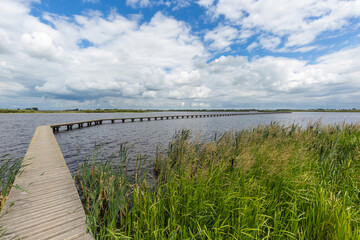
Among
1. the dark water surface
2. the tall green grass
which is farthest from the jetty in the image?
the dark water surface

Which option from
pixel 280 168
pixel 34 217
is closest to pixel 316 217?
pixel 280 168

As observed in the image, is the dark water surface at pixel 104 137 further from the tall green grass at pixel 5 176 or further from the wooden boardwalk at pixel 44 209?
the tall green grass at pixel 5 176

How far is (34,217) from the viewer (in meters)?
3.95

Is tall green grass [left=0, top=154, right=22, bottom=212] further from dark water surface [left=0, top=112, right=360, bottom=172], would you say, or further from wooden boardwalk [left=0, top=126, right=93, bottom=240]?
dark water surface [left=0, top=112, right=360, bottom=172]

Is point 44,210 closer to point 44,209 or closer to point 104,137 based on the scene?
point 44,209

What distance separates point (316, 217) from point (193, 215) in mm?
2412

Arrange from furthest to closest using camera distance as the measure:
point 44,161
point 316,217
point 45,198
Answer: point 44,161, point 45,198, point 316,217

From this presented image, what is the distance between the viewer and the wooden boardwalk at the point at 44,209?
3.51 m

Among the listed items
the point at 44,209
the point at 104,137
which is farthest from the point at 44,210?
the point at 104,137

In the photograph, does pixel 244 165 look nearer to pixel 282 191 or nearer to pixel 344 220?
pixel 282 191

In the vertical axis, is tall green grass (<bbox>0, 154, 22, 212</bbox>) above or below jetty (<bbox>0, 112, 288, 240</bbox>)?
above

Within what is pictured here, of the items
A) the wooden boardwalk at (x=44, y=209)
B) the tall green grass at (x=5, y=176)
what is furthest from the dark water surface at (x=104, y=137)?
the tall green grass at (x=5, y=176)

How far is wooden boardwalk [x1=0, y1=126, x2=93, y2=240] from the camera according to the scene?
3.51m

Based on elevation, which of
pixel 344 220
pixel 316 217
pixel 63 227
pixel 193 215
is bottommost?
pixel 63 227
